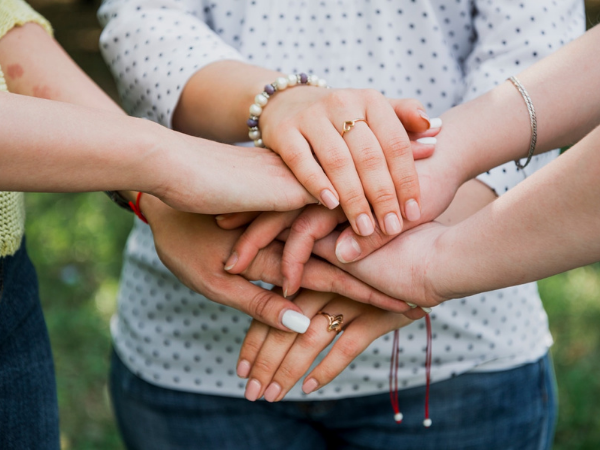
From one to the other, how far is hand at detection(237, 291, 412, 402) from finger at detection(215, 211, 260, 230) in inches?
7.2

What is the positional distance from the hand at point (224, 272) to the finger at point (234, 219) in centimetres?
2

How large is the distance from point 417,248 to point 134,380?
0.71 meters

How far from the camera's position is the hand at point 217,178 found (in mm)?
954

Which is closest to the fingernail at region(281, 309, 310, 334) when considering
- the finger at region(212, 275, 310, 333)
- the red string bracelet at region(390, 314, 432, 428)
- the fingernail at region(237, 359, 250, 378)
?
the finger at region(212, 275, 310, 333)

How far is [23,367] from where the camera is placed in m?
0.97

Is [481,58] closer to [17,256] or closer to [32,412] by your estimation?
[17,256]

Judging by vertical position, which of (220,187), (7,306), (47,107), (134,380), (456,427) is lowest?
(134,380)

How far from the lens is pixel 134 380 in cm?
139

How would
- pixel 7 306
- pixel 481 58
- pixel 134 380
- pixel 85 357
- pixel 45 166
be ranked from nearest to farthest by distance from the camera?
pixel 45 166
pixel 7 306
pixel 481 58
pixel 134 380
pixel 85 357

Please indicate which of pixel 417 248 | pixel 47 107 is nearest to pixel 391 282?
pixel 417 248

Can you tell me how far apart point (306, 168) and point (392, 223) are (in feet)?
0.56

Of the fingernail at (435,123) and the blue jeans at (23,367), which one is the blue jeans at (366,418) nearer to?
the blue jeans at (23,367)

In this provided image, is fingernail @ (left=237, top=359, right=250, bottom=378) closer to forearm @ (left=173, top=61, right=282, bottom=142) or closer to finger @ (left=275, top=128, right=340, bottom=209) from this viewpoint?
finger @ (left=275, top=128, right=340, bottom=209)

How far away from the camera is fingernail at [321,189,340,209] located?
1.04 m
